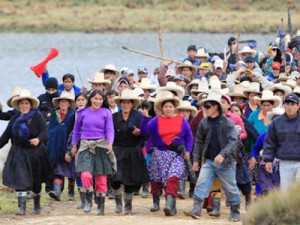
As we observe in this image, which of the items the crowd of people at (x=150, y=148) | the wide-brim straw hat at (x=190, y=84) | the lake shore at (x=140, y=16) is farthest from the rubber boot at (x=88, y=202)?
the lake shore at (x=140, y=16)

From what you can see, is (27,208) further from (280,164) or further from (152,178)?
(280,164)

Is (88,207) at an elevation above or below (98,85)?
below

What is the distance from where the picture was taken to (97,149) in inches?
634

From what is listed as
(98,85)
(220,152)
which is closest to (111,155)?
(220,152)

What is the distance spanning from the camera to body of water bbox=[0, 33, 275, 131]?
49.1 m

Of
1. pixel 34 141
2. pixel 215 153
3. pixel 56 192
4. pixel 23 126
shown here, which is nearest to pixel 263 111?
pixel 215 153

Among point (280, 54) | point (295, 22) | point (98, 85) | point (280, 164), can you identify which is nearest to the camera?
point (280, 164)

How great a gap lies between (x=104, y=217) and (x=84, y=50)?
46.8 m

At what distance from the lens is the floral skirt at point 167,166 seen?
53.2 ft

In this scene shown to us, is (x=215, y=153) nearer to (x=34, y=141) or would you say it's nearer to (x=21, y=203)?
(x=34, y=141)

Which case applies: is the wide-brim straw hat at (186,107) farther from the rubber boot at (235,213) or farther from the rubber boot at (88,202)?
the rubber boot at (235,213)

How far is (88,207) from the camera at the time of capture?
16469mm

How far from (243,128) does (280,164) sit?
130cm

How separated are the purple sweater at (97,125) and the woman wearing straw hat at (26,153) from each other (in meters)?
0.68
